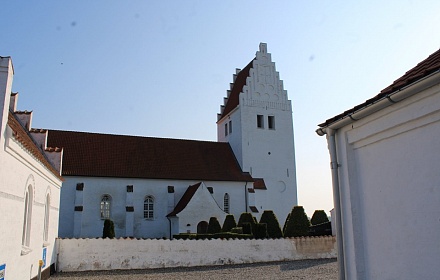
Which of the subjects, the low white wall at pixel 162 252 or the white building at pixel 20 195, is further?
the low white wall at pixel 162 252

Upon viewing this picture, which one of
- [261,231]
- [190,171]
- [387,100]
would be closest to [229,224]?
[261,231]

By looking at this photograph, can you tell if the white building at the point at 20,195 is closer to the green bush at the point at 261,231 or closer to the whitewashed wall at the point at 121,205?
the green bush at the point at 261,231

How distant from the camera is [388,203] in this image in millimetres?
6117

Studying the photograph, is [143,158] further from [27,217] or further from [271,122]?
[27,217]

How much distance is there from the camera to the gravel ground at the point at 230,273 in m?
14.1

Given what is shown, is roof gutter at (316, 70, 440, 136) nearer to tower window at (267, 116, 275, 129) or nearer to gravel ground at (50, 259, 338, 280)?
gravel ground at (50, 259, 338, 280)

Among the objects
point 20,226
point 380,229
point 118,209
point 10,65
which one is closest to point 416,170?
point 380,229

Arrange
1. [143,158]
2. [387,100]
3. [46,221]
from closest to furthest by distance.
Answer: [387,100] < [46,221] < [143,158]

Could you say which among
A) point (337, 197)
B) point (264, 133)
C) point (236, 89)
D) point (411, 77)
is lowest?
point (337, 197)

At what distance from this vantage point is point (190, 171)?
32.3 metres

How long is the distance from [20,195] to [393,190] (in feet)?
24.8

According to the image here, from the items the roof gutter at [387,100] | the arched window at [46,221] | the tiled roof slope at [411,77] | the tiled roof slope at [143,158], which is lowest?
the arched window at [46,221]

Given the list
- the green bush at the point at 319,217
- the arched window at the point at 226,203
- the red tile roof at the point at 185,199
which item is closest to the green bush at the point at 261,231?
the red tile roof at the point at 185,199

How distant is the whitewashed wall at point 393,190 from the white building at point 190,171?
22.4 meters
